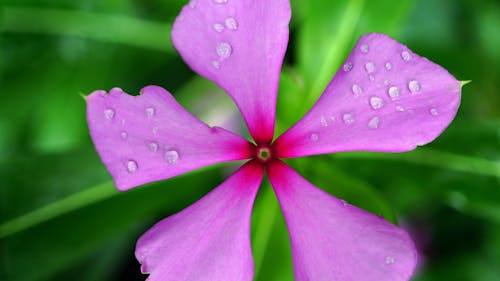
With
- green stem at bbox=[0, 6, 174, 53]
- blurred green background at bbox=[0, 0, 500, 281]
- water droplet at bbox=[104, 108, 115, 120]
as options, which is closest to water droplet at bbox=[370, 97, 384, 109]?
blurred green background at bbox=[0, 0, 500, 281]

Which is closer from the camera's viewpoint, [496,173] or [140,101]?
[140,101]

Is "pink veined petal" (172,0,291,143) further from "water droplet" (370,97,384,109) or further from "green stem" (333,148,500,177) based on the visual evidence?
"green stem" (333,148,500,177)

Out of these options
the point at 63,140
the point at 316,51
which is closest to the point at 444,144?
the point at 316,51

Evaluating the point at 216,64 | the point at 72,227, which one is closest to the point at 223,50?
the point at 216,64

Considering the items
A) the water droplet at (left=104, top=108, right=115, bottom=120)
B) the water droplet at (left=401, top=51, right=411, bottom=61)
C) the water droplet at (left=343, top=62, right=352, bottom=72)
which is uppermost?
the water droplet at (left=104, top=108, right=115, bottom=120)

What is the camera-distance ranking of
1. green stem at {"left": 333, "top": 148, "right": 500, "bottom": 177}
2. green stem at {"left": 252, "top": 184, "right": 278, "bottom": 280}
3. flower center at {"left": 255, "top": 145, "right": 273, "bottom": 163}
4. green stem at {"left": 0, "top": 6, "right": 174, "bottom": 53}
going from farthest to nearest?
1. green stem at {"left": 0, "top": 6, "right": 174, "bottom": 53}
2. green stem at {"left": 333, "top": 148, "right": 500, "bottom": 177}
3. green stem at {"left": 252, "top": 184, "right": 278, "bottom": 280}
4. flower center at {"left": 255, "top": 145, "right": 273, "bottom": 163}

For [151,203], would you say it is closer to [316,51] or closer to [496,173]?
[316,51]
